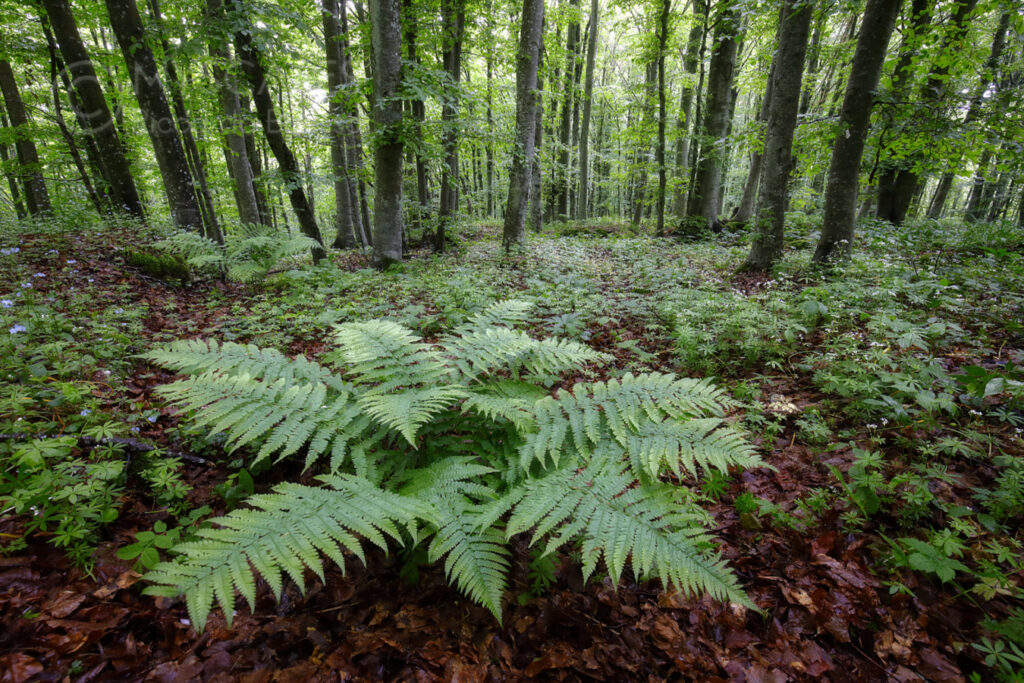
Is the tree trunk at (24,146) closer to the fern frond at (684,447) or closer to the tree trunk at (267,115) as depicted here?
the tree trunk at (267,115)

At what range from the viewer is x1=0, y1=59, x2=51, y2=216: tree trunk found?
9838mm

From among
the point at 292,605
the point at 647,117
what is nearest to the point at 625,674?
the point at 292,605

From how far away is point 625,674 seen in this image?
1.68 m

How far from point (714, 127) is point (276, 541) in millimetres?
13627

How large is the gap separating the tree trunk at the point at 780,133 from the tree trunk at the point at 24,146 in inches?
627

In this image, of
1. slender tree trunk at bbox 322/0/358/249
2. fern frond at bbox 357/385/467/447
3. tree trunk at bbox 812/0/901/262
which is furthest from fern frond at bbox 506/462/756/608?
slender tree trunk at bbox 322/0/358/249

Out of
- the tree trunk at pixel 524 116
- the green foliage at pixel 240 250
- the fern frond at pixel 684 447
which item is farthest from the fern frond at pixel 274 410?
the tree trunk at pixel 524 116

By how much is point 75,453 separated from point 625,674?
3163 mm

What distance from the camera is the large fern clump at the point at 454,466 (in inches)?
57.6

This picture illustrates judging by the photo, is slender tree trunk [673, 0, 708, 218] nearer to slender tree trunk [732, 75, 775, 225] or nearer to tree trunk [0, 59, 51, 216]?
slender tree trunk [732, 75, 775, 225]

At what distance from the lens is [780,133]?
6.59 meters

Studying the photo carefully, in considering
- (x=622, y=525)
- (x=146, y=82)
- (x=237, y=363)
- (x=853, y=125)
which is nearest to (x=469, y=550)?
(x=622, y=525)

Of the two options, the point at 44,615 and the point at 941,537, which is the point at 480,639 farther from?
the point at 941,537

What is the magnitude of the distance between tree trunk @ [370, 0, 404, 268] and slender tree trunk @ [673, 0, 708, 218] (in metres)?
7.22
